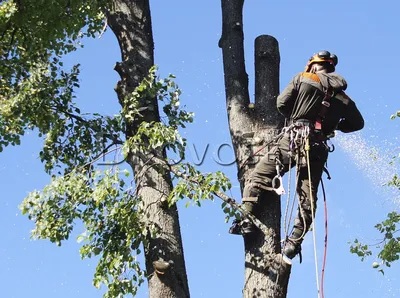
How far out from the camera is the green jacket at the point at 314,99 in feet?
20.8

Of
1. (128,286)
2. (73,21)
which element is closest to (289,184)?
(128,286)

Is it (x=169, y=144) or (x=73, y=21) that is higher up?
(x=73, y=21)

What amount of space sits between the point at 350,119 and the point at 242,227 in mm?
1441

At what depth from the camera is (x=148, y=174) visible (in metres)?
6.61

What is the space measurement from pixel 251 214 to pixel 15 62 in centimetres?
379

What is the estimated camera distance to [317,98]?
6.37 m

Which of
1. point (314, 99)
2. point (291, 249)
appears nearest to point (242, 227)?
point (291, 249)

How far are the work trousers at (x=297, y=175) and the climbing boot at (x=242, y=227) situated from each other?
0.13 m

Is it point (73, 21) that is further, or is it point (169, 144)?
point (73, 21)

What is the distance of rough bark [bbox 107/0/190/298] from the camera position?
6.12m

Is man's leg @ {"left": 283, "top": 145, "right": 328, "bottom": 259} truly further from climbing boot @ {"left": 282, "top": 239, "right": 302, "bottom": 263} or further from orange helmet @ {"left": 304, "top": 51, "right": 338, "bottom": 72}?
orange helmet @ {"left": 304, "top": 51, "right": 338, "bottom": 72}

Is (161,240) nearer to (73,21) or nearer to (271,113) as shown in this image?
(271,113)

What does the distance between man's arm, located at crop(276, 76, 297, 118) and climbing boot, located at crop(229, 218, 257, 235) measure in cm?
106

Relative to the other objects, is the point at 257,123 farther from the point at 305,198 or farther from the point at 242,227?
the point at 242,227
